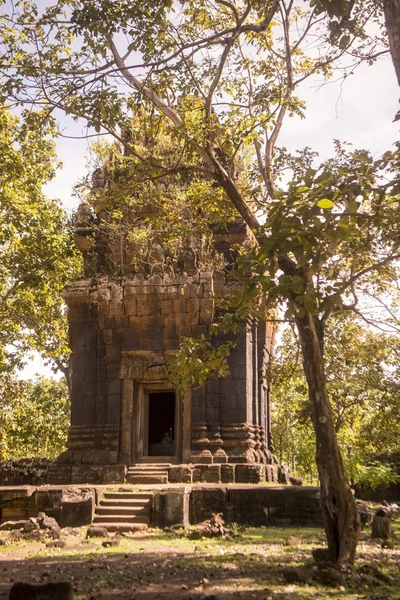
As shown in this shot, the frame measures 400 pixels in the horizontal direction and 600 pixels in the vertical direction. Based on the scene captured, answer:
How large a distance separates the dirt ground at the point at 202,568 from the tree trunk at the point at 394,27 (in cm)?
484

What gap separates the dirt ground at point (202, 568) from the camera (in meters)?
5.38

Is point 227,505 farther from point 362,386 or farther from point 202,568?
point 362,386

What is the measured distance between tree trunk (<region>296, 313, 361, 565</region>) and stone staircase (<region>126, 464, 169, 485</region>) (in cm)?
696

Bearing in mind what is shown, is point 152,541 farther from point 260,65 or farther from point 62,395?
point 62,395

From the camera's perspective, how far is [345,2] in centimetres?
694

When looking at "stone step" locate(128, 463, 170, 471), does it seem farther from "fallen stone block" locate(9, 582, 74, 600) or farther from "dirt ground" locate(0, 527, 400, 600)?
"fallen stone block" locate(9, 582, 74, 600)

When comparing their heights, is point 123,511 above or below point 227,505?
below

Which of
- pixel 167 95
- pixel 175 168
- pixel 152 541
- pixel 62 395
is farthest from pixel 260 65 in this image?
pixel 62 395

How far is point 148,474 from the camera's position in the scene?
1323 cm

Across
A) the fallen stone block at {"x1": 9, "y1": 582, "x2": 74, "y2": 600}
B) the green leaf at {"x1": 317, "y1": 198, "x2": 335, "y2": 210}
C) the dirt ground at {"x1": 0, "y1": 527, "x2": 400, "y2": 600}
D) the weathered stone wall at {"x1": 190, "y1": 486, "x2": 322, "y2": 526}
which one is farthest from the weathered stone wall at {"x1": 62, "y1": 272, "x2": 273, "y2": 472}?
the fallen stone block at {"x1": 9, "y1": 582, "x2": 74, "y2": 600}

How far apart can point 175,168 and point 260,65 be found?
2.36 meters

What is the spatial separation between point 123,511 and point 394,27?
8.86 meters

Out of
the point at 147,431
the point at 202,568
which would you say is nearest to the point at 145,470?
the point at 147,431

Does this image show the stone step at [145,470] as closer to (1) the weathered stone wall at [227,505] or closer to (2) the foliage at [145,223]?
(1) the weathered stone wall at [227,505]
